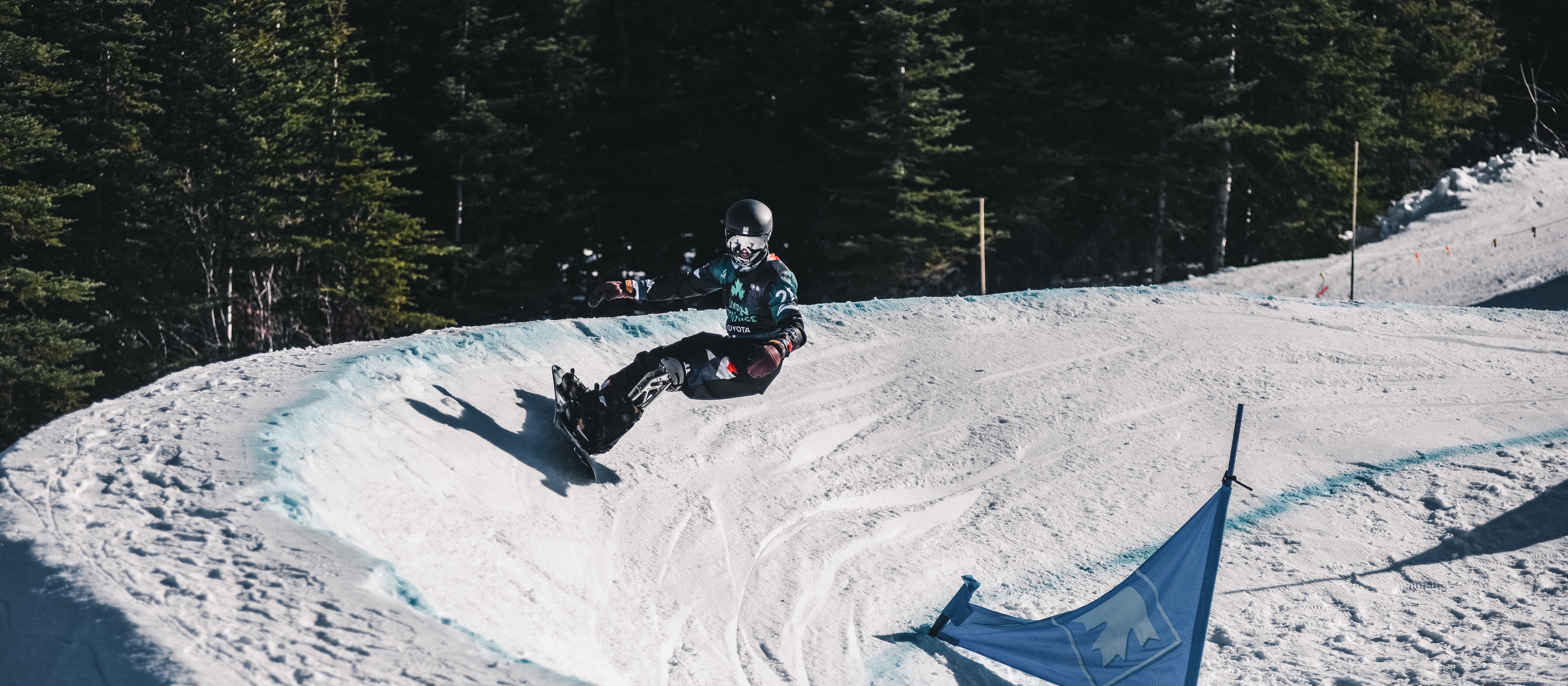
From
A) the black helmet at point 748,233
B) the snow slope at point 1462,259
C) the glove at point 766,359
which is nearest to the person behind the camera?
the glove at point 766,359

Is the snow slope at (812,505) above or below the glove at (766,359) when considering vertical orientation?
below

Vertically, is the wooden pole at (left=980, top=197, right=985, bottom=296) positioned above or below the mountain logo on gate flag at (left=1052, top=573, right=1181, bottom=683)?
above

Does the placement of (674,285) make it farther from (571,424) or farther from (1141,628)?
(1141,628)

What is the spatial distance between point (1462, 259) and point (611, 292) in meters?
21.2

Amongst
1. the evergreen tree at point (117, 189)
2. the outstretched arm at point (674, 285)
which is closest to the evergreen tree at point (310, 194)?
the evergreen tree at point (117, 189)

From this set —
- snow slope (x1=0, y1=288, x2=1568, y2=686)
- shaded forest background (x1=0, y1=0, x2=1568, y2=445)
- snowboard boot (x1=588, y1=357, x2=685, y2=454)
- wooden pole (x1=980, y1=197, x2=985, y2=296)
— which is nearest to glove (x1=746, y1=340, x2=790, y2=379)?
snowboard boot (x1=588, y1=357, x2=685, y2=454)

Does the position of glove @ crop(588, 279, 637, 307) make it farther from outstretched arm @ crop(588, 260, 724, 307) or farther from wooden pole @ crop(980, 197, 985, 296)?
wooden pole @ crop(980, 197, 985, 296)

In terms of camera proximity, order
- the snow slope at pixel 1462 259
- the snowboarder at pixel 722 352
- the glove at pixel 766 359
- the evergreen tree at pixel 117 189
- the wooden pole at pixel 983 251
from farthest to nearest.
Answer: the evergreen tree at pixel 117 189 → the snow slope at pixel 1462 259 → the wooden pole at pixel 983 251 → the glove at pixel 766 359 → the snowboarder at pixel 722 352

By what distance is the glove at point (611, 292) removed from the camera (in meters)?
7.87

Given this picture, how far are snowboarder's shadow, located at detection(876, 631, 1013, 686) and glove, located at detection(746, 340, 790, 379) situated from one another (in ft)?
6.18

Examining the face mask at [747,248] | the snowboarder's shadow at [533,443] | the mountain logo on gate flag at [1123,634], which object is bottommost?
the mountain logo on gate flag at [1123,634]

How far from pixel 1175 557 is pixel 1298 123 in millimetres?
30464

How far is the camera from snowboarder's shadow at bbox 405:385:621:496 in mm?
7379

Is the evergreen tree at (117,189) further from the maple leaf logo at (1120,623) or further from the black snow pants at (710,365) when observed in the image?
the maple leaf logo at (1120,623)
